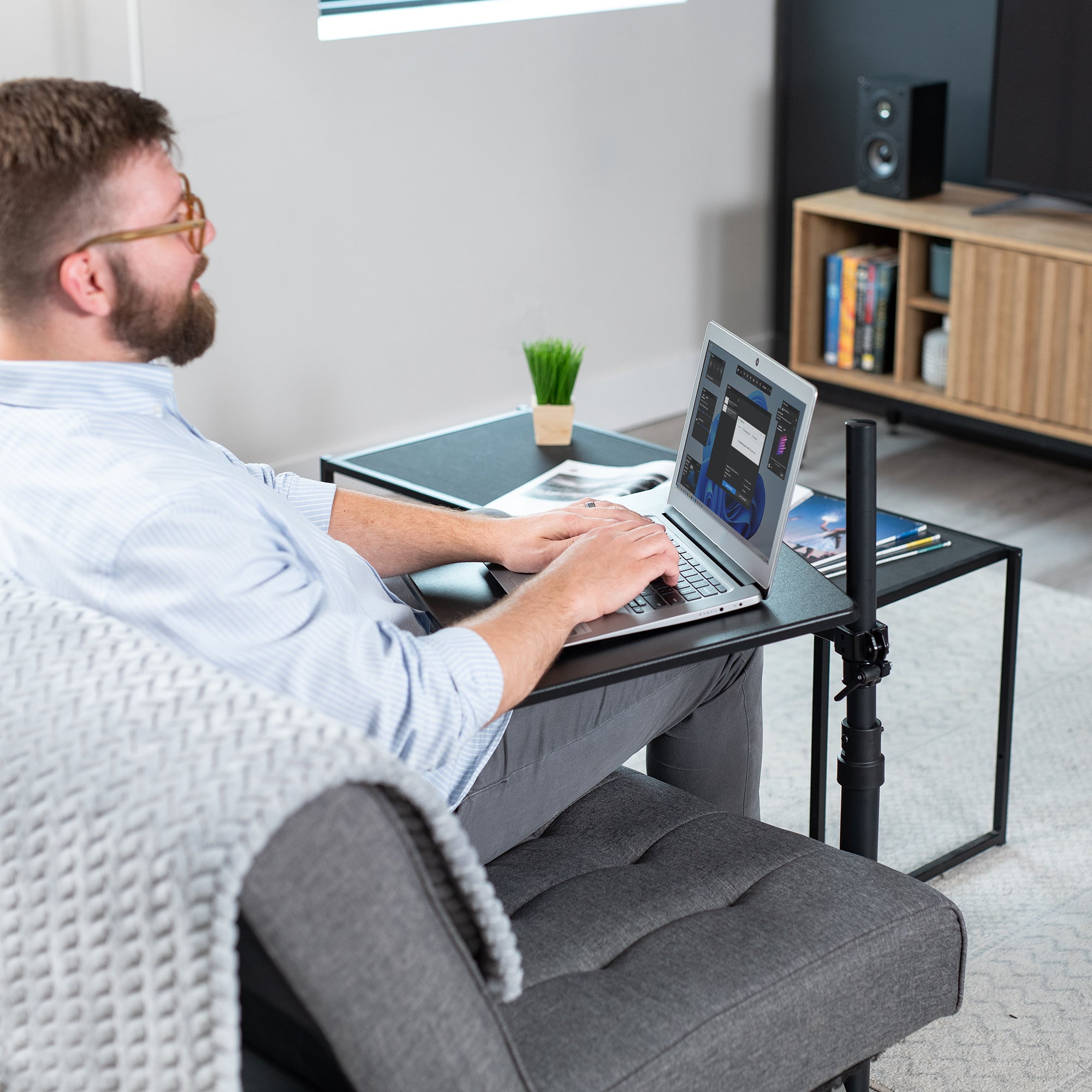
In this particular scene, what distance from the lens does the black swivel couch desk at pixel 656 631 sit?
1474 mm

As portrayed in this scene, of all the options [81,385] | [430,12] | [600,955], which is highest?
[430,12]

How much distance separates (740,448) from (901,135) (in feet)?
8.25

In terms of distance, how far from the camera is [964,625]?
2.99m

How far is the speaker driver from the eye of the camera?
12.8 ft

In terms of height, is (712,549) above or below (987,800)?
above

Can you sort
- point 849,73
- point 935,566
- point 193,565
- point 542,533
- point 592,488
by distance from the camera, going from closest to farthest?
point 193,565 → point 542,533 → point 935,566 → point 592,488 → point 849,73

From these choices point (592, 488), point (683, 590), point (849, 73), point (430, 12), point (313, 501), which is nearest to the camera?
point (683, 590)

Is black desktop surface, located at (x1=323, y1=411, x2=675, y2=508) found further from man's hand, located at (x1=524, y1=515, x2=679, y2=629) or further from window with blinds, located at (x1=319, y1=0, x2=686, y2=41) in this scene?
window with blinds, located at (x1=319, y1=0, x2=686, y2=41)

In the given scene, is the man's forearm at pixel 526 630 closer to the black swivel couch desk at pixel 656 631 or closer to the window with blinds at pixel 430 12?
the black swivel couch desk at pixel 656 631

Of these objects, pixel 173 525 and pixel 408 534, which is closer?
pixel 173 525

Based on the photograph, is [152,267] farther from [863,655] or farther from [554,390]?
[554,390]

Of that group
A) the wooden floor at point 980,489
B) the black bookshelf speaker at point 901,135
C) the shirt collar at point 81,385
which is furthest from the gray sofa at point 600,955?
the black bookshelf speaker at point 901,135

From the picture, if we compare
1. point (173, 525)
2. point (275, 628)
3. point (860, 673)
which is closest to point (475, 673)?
point (275, 628)

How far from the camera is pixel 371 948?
100cm
